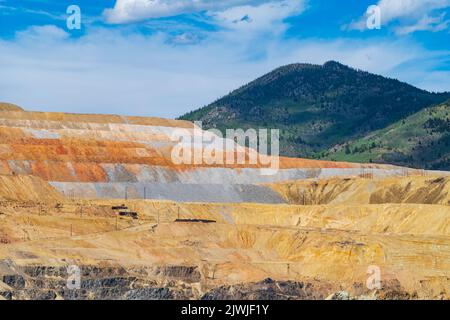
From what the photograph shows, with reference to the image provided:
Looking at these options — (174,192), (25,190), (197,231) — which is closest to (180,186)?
(174,192)

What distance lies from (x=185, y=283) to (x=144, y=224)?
87.5ft

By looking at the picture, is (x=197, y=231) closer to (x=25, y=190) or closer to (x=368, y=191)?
(x=25, y=190)

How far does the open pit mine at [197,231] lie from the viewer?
98812 mm

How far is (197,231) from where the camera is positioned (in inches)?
4877

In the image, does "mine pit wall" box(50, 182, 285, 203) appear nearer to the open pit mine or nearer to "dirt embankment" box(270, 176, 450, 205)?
the open pit mine

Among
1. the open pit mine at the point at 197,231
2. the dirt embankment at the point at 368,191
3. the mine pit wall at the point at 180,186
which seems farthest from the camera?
the mine pit wall at the point at 180,186

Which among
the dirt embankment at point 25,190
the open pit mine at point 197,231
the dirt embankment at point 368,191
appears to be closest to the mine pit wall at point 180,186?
the open pit mine at point 197,231

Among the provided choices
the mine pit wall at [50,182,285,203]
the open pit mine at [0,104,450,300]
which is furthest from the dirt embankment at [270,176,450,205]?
the mine pit wall at [50,182,285,203]

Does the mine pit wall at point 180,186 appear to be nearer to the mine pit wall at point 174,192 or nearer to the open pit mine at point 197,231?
the mine pit wall at point 174,192

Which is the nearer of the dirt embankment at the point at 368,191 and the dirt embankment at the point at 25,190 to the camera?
the dirt embankment at the point at 25,190

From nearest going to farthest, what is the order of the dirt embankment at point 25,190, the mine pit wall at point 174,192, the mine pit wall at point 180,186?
1. the dirt embankment at point 25,190
2. the mine pit wall at point 174,192
3. the mine pit wall at point 180,186

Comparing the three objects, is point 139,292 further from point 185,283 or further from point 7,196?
point 7,196
